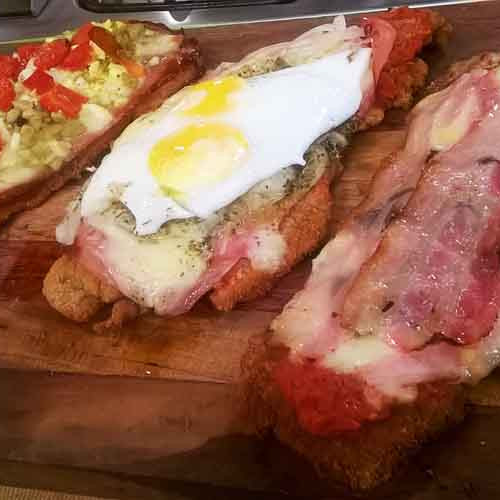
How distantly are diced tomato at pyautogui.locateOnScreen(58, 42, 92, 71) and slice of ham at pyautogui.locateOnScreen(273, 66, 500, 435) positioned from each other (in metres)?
1.88

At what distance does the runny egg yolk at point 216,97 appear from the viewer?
3527mm

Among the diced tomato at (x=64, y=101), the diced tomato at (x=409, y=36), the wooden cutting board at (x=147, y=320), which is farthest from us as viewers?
the diced tomato at (x=64, y=101)

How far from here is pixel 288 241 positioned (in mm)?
3309

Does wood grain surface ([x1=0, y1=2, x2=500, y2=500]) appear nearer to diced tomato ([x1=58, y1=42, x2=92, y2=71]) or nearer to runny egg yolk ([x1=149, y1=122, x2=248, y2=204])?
runny egg yolk ([x1=149, y1=122, x2=248, y2=204])

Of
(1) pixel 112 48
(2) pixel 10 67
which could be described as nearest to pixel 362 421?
(1) pixel 112 48

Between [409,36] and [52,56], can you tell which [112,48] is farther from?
[409,36]

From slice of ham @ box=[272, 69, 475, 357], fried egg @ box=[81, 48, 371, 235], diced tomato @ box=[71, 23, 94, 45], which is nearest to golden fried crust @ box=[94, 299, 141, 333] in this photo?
fried egg @ box=[81, 48, 371, 235]

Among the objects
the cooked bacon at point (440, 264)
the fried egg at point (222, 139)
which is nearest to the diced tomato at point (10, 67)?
the fried egg at point (222, 139)

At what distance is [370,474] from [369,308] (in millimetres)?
562

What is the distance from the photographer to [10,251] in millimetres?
3844

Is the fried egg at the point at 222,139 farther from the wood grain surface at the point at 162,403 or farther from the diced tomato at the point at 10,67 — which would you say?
the diced tomato at the point at 10,67

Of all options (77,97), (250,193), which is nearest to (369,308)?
(250,193)

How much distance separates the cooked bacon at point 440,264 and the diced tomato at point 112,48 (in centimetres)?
190

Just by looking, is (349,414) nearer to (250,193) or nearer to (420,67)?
(250,193)
